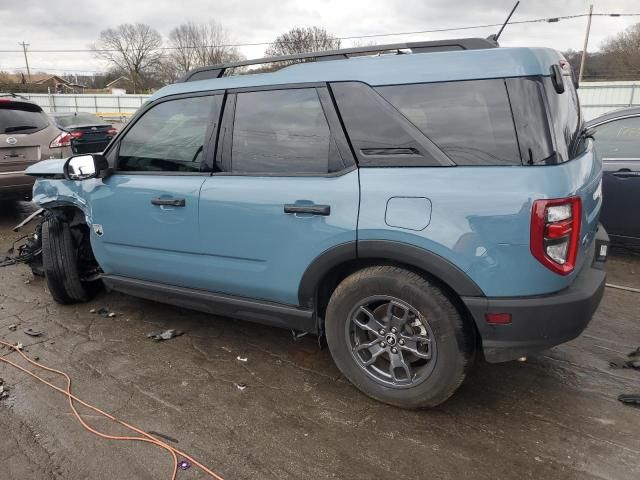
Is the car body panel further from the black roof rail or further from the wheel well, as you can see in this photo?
the black roof rail

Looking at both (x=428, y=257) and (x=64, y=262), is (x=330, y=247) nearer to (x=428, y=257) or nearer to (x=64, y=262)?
(x=428, y=257)

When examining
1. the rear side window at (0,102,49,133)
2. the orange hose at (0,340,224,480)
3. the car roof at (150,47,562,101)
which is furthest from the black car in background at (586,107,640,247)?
the rear side window at (0,102,49,133)

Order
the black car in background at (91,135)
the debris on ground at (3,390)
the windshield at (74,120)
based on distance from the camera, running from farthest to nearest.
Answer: the windshield at (74,120)
the black car in background at (91,135)
the debris on ground at (3,390)

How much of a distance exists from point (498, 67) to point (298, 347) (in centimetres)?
230

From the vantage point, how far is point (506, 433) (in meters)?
2.63

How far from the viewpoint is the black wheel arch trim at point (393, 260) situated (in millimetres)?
2438

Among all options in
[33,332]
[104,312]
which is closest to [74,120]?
[104,312]

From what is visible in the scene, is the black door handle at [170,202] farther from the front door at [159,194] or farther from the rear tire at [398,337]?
the rear tire at [398,337]

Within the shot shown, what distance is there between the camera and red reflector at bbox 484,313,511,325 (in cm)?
241

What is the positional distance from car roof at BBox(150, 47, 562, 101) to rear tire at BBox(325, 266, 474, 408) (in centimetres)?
104

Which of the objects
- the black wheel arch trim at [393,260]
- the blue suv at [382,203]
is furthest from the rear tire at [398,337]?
the black wheel arch trim at [393,260]

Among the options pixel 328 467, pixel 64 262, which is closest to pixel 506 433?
pixel 328 467

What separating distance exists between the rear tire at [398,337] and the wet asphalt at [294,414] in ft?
0.58

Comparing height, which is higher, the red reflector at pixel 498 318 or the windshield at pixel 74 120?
the windshield at pixel 74 120
